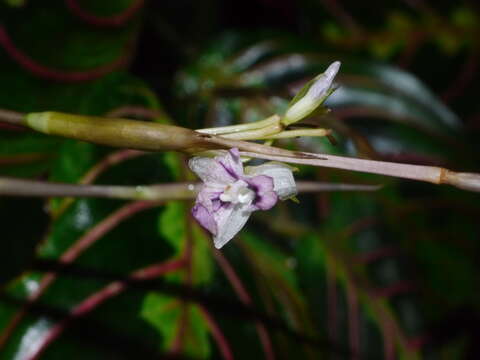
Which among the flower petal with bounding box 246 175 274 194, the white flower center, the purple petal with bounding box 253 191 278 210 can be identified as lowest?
the purple petal with bounding box 253 191 278 210

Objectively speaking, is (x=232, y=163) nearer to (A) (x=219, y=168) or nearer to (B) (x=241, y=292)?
(A) (x=219, y=168)

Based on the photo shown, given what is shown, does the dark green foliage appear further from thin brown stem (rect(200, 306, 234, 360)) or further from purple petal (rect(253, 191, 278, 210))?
purple petal (rect(253, 191, 278, 210))

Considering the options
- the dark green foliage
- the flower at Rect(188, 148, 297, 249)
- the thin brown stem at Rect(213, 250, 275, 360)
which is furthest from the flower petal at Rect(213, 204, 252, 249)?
the thin brown stem at Rect(213, 250, 275, 360)

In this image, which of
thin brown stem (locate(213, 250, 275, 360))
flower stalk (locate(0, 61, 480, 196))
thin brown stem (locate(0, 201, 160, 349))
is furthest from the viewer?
thin brown stem (locate(213, 250, 275, 360))

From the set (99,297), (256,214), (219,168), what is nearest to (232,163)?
(219,168)

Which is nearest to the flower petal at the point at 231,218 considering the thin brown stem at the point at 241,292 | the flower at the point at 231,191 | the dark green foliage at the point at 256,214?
the flower at the point at 231,191

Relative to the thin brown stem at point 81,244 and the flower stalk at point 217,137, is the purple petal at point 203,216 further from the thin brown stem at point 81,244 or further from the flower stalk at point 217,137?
the thin brown stem at point 81,244

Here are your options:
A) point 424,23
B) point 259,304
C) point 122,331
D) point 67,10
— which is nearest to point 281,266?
point 259,304

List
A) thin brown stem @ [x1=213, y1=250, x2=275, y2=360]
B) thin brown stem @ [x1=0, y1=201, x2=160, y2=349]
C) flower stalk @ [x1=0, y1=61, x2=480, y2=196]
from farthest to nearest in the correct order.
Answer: thin brown stem @ [x1=213, y1=250, x2=275, y2=360]
thin brown stem @ [x1=0, y1=201, x2=160, y2=349]
flower stalk @ [x1=0, y1=61, x2=480, y2=196]
